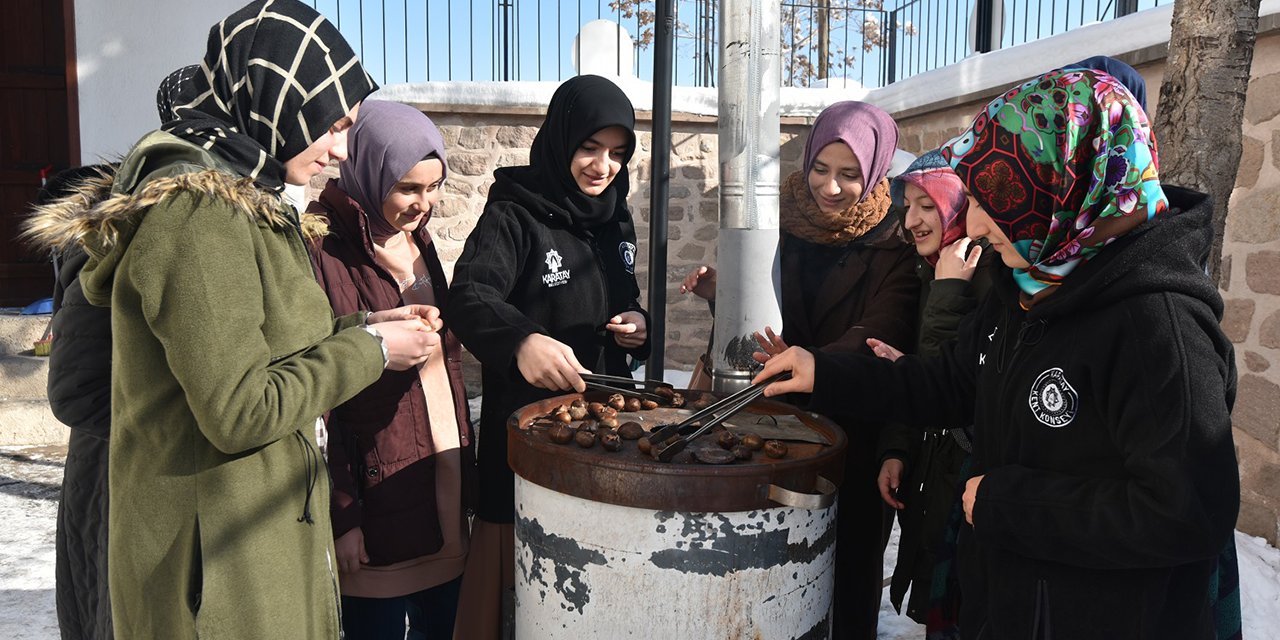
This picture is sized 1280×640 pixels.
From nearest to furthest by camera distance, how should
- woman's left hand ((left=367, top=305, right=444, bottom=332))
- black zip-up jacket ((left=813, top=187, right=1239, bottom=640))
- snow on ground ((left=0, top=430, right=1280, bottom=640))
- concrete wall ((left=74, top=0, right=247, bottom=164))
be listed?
black zip-up jacket ((left=813, top=187, right=1239, bottom=640))
woman's left hand ((left=367, top=305, right=444, bottom=332))
snow on ground ((left=0, top=430, right=1280, bottom=640))
concrete wall ((left=74, top=0, right=247, bottom=164))

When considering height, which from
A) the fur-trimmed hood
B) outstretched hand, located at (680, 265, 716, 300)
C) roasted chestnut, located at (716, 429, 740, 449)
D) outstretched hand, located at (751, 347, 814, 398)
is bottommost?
roasted chestnut, located at (716, 429, 740, 449)

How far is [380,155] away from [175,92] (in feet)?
2.02

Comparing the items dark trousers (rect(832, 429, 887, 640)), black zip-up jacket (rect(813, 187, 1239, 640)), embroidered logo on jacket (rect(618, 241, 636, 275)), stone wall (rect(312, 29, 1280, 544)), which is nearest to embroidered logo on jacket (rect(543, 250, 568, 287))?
embroidered logo on jacket (rect(618, 241, 636, 275))

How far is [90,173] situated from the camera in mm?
1967

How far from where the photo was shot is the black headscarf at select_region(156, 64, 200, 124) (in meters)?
1.88

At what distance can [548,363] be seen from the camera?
2332 mm

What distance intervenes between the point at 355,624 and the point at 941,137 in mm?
6045

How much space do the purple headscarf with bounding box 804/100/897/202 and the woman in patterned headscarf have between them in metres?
1.09

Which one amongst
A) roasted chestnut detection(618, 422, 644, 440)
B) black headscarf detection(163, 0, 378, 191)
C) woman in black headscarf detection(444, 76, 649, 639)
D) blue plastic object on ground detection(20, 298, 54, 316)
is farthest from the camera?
blue plastic object on ground detection(20, 298, 54, 316)

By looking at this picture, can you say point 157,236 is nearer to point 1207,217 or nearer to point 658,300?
point 1207,217

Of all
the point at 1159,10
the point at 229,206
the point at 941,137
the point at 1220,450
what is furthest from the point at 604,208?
the point at 941,137

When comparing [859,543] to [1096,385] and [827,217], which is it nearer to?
[827,217]

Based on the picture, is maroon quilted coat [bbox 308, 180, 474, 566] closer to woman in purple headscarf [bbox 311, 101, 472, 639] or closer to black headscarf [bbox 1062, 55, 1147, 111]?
woman in purple headscarf [bbox 311, 101, 472, 639]

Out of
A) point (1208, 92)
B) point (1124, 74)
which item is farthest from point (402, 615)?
point (1208, 92)
